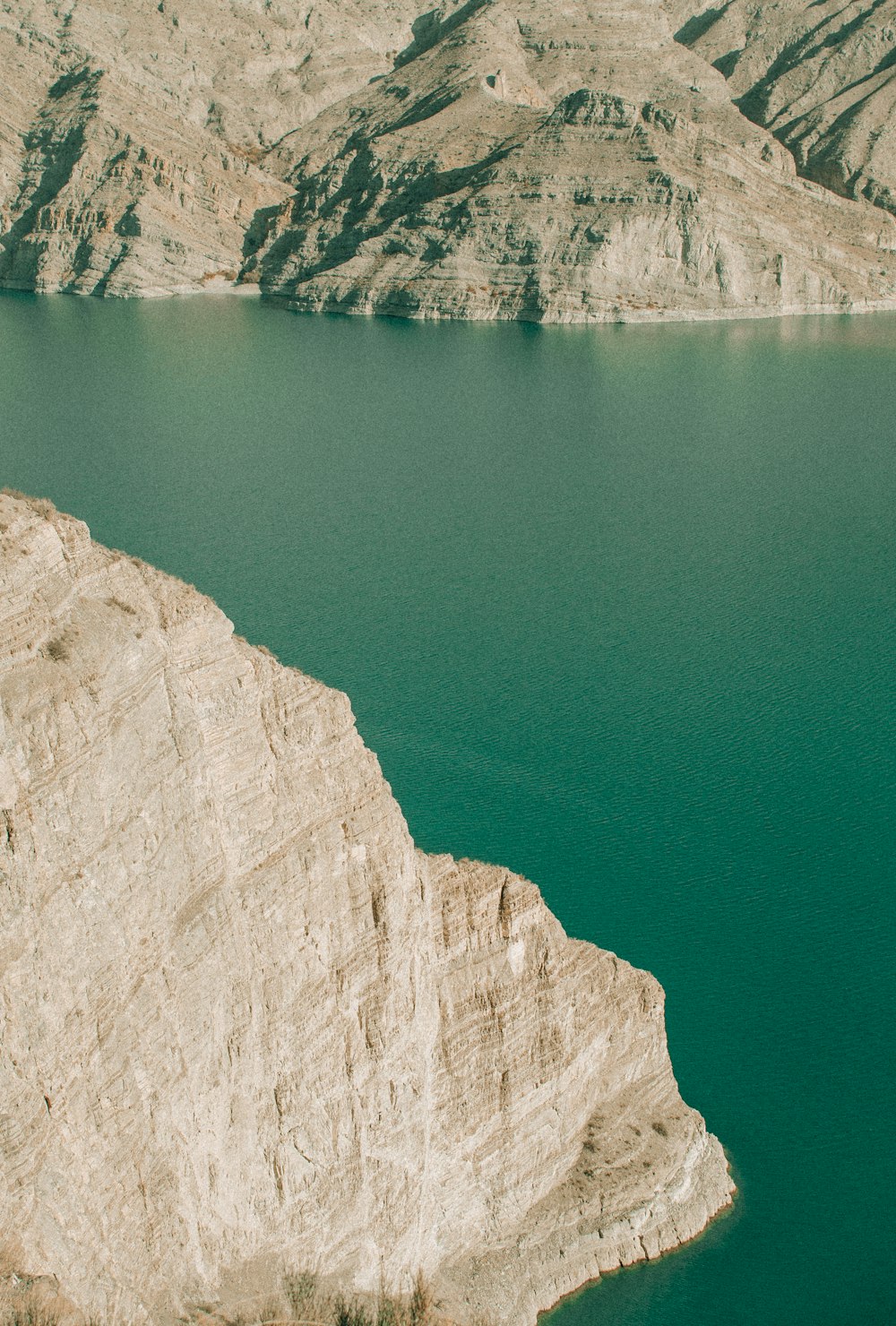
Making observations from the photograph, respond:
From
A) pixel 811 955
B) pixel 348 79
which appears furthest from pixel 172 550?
pixel 348 79

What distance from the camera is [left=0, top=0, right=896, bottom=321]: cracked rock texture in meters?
113

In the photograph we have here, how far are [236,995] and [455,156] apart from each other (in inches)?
4827

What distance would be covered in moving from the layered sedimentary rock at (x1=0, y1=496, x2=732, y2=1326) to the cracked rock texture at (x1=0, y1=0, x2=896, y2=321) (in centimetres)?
9906

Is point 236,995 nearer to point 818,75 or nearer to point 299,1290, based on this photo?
point 299,1290

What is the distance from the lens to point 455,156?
12550cm

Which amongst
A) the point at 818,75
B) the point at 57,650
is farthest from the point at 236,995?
the point at 818,75

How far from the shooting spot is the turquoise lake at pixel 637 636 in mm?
23391

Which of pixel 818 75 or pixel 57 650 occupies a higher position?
pixel 818 75

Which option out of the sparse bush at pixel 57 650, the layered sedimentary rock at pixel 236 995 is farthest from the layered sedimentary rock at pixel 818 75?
the sparse bush at pixel 57 650

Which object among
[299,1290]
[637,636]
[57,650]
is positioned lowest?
[299,1290]

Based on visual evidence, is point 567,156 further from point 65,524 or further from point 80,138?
point 65,524

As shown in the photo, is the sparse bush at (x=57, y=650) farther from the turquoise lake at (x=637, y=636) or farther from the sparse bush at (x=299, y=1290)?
the turquoise lake at (x=637, y=636)

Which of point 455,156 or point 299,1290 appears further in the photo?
point 455,156

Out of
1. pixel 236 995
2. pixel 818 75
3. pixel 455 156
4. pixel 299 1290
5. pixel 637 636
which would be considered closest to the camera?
pixel 236 995
